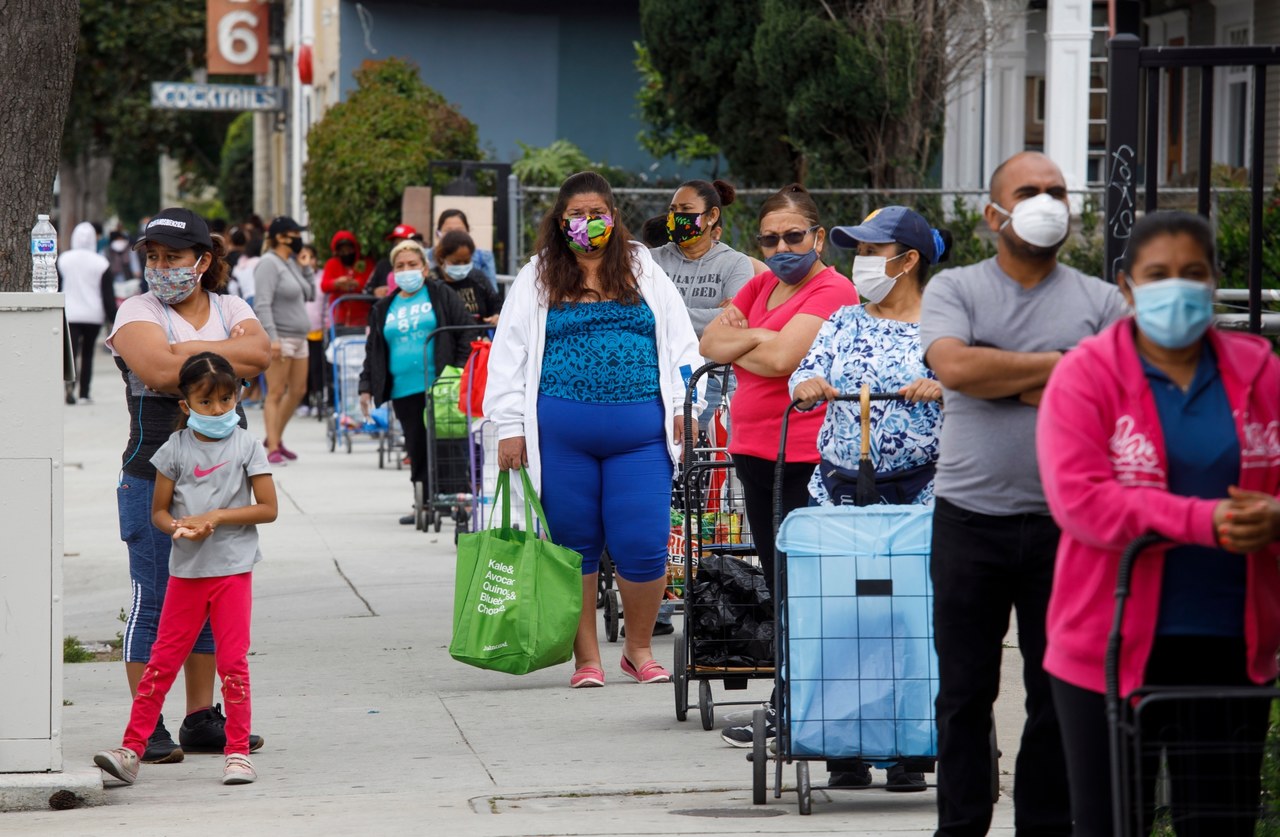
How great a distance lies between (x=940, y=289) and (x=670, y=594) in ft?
14.4

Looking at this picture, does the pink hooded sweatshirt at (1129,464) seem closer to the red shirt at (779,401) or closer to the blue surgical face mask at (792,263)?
the red shirt at (779,401)

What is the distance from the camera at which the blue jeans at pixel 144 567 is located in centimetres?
643

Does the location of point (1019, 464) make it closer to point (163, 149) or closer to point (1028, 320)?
point (1028, 320)

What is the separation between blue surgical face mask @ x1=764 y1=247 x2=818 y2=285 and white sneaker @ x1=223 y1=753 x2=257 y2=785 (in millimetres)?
2430

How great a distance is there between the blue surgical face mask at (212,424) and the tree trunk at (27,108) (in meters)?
1.82

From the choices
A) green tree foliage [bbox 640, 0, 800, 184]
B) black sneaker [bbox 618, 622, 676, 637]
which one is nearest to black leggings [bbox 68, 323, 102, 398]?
green tree foliage [bbox 640, 0, 800, 184]

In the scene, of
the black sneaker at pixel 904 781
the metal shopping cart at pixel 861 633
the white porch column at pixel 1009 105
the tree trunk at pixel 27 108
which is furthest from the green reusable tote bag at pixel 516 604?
the white porch column at pixel 1009 105

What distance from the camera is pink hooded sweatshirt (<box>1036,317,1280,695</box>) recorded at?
3629 millimetres

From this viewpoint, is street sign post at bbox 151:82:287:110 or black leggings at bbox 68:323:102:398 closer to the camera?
black leggings at bbox 68:323:102:398

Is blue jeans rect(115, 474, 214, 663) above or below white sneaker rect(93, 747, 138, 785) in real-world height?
above

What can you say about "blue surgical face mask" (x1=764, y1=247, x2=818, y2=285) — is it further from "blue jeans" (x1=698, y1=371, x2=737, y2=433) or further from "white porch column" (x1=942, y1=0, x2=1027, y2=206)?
"white porch column" (x1=942, y1=0, x2=1027, y2=206)

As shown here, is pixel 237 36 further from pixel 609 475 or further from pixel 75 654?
pixel 609 475

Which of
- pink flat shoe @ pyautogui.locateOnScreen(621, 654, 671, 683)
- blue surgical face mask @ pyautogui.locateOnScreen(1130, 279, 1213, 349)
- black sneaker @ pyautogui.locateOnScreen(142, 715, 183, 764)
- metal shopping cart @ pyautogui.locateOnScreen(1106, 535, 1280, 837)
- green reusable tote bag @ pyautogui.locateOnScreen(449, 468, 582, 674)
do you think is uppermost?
blue surgical face mask @ pyautogui.locateOnScreen(1130, 279, 1213, 349)

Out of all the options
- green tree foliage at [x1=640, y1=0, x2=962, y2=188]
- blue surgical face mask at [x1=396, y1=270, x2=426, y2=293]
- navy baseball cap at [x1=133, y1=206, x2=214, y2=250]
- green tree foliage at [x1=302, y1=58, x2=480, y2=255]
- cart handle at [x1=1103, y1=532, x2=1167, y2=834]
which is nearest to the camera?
cart handle at [x1=1103, y1=532, x2=1167, y2=834]
